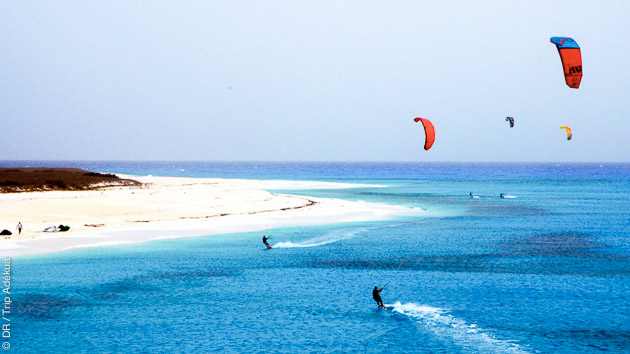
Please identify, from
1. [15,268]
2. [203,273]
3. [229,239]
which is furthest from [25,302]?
[229,239]

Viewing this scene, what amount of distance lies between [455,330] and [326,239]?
21.2 metres

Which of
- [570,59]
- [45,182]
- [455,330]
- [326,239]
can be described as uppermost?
[570,59]

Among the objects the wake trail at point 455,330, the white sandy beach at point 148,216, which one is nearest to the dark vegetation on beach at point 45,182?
the white sandy beach at point 148,216

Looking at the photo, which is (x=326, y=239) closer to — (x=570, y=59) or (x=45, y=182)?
(x=570, y=59)

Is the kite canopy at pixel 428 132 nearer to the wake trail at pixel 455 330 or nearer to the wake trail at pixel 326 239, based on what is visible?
the wake trail at pixel 326 239

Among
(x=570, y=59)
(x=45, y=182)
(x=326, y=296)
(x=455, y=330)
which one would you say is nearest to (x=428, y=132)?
(x=570, y=59)

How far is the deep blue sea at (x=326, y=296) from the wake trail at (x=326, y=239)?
188 millimetres

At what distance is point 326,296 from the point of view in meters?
24.9

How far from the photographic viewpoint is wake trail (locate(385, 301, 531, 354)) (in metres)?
18.7

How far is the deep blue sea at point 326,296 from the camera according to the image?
1922 cm

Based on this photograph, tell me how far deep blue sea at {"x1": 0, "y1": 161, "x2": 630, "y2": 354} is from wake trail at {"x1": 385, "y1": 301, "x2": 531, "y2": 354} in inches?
2.9

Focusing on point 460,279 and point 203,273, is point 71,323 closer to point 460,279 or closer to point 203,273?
point 203,273

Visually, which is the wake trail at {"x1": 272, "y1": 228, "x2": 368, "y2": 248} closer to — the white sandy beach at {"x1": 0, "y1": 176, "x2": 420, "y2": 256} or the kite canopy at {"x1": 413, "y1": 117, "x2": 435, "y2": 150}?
the white sandy beach at {"x1": 0, "y1": 176, "x2": 420, "y2": 256}

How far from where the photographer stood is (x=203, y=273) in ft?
96.0
